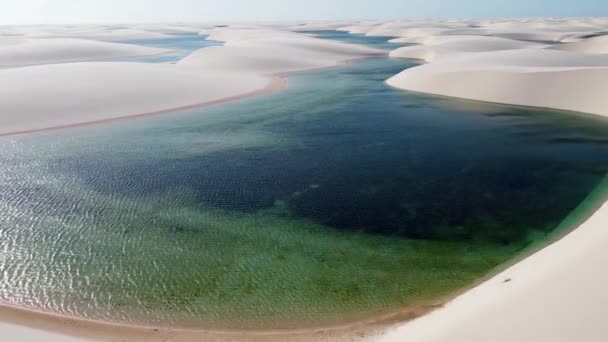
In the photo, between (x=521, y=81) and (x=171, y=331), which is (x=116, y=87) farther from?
(x=521, y=81)

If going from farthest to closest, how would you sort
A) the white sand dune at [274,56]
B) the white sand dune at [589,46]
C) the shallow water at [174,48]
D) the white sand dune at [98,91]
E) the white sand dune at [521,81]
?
the shallow water at [174,48]
the white sand dune at [589,46]
the white sand dune at [274,56]
the white sand dune at [521,81]
the white sand dune at [98,91]

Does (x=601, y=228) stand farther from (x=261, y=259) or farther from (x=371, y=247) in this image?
(x=261, y=259)

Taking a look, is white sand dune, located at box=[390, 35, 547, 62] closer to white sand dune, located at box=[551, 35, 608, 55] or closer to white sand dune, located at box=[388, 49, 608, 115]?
white sand dune, located at box=[551, 35, 608, 55]

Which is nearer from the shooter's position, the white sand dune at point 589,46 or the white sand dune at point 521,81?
the white sand dune at point 521,81

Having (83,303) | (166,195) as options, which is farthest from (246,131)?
(83,303)

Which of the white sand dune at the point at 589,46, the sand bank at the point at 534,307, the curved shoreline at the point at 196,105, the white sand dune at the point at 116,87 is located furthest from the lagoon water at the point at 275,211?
the white sand dune at the point at 589,46

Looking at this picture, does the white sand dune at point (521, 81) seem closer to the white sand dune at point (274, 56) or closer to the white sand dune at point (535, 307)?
the white sand dune at point (274, 56)
